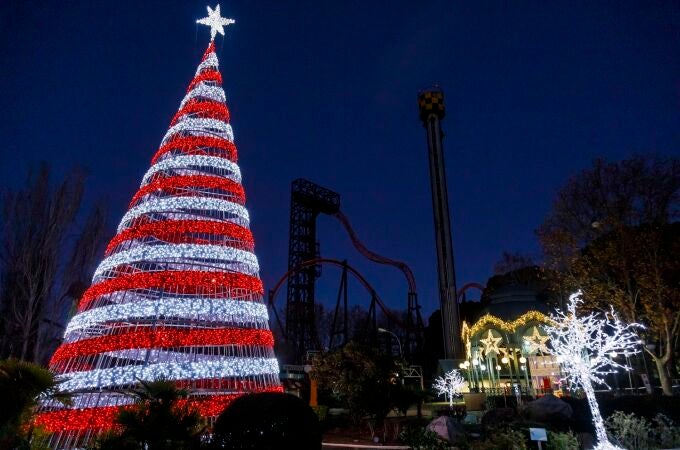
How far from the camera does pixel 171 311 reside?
36.4 ft

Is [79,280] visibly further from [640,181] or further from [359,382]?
[640,181]

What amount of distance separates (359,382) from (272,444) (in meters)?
8.53

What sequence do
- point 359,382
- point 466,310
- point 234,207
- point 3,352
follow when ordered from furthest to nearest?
point 466,310
point 3,352
point 359,382
point 234,207

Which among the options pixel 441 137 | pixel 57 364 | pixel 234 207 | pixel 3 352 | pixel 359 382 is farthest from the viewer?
pixel 441 137

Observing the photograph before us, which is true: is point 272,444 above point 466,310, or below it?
below

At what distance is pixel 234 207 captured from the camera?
13281mm

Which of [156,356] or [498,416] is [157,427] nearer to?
[156,356]

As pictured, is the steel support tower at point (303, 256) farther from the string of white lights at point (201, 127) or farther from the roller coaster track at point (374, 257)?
the string of white lights at point (201, 127)

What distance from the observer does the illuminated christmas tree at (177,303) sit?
10.4 meters

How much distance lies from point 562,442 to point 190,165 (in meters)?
12.8

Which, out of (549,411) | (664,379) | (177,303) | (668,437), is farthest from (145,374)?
(664,379)

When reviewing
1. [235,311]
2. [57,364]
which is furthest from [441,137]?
[57,364]

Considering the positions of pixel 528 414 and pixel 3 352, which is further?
pixel 3 352

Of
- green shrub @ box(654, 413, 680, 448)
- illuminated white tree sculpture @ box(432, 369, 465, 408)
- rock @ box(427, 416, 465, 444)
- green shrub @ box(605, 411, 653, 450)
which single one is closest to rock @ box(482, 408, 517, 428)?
rock @ box(427, 416, 465, 444)
